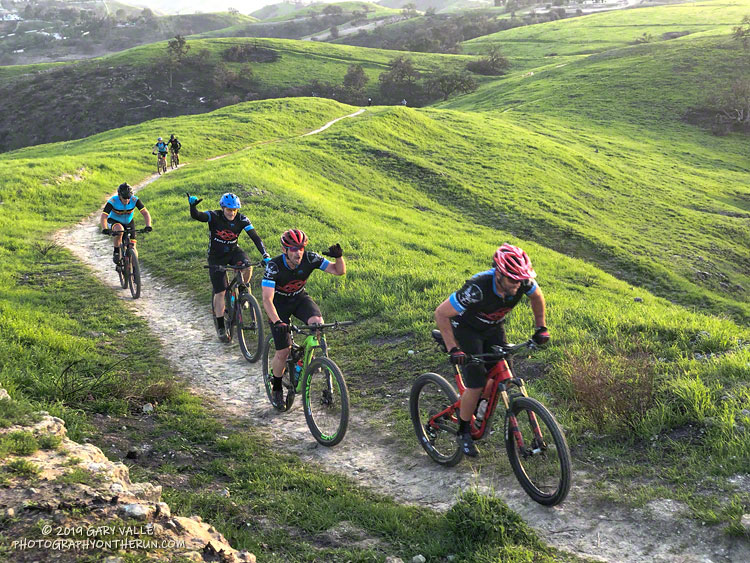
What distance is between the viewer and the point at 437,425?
Answer: 7.00m

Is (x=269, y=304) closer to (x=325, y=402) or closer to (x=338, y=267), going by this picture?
(x=338, y=267)

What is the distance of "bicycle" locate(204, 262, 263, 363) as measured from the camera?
10.7 m

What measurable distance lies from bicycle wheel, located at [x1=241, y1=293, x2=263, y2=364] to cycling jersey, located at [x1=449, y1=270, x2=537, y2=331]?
565 cm

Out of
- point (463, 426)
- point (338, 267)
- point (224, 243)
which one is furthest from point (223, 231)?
point (463, 426)

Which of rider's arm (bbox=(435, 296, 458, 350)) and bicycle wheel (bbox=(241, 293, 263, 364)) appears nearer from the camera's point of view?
rider's arm (bbox=(435, 296, 458, 350))

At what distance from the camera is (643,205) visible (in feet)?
117

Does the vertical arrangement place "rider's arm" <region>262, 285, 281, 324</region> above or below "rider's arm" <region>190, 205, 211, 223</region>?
below

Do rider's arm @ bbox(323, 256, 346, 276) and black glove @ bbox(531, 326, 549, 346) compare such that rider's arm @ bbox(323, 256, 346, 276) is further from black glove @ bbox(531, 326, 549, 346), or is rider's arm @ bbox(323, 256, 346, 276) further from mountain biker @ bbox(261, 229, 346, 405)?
black glove @ bbox(531, 326, 549, 346)

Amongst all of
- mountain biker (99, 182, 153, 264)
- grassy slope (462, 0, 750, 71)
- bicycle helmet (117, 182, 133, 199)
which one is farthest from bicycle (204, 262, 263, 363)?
grassy slope (462, 0, 750, 71)

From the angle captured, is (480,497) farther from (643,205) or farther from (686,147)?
(686,147)

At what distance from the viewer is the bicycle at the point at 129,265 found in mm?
14117

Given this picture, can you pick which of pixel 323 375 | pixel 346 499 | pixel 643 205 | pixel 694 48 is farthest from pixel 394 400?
pixel 694 48

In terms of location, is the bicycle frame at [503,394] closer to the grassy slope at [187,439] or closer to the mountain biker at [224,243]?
the grassy slope at [187,439]

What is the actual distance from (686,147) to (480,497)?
5870 centimetres
